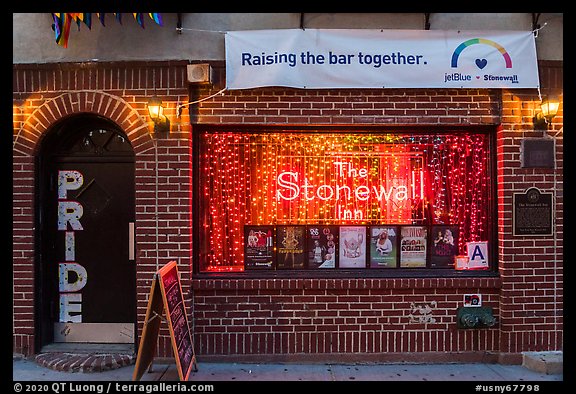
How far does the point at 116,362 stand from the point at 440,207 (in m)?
4.35

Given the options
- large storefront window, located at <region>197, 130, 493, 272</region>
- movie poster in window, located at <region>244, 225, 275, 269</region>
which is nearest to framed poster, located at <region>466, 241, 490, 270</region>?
large storefront window, located at <region>197, 130, 493, 272</region>

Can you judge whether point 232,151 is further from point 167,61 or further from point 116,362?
point 116,362

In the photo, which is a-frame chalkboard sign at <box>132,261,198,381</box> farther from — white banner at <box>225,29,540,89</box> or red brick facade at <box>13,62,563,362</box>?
white banner at <box>225,29,540,89</box>

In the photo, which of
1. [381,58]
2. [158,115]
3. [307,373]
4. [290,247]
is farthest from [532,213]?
[158,115]

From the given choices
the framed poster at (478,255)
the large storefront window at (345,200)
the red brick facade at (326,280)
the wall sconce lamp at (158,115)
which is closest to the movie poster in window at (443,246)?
the large storefront window at (345,200)

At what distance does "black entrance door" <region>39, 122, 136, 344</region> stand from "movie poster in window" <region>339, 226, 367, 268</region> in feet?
8.75

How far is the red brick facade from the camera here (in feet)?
19.8

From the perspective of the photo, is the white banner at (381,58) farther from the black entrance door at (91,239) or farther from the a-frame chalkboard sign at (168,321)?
the a-frame chalkboard sign at (168,321)

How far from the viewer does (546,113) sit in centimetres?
595

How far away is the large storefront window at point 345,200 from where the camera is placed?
629 cm

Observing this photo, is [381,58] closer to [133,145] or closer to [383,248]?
[383,248]

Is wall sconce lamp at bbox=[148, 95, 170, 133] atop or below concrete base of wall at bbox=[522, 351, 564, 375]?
atop

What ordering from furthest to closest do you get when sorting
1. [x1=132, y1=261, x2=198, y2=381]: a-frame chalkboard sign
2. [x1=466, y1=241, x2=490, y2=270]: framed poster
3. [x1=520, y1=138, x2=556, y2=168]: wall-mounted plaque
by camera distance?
[x1=466, y1=241, x2=490, y2=270]: framed poster, [x1=520, y1=138, x2=556, y2=168]: wall-mounted plaque, [x1=132, y1=261, x2=198, y2=381]: a-frame chalkboard sign
